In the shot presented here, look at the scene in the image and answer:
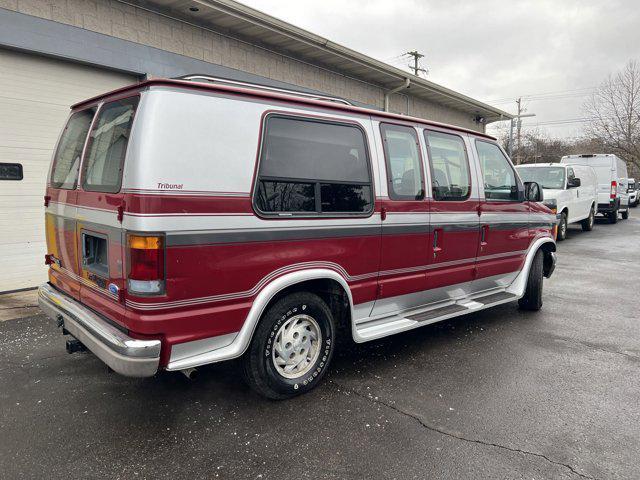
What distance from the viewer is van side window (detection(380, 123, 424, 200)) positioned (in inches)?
151

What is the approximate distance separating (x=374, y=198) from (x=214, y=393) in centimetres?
200

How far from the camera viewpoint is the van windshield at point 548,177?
11.6 metres

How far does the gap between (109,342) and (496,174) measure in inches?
166

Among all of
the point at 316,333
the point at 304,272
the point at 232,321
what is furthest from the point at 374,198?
the point at 232,321

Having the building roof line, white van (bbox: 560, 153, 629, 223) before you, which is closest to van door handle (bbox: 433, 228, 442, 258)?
the building roof line

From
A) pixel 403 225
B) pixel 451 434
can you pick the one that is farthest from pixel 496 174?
pixel 451 434

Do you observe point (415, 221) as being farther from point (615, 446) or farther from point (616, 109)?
point (616, 109)

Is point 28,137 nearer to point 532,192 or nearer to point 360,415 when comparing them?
point 360,415

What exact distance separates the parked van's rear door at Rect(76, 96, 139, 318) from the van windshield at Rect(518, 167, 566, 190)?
11.0 meters

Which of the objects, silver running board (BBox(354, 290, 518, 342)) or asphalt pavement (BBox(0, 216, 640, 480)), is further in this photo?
silver running board (BBox(354, 290, 518, 342))

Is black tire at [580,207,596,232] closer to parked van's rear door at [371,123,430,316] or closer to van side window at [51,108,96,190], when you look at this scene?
parked van's rear door at [371,123,430,316]

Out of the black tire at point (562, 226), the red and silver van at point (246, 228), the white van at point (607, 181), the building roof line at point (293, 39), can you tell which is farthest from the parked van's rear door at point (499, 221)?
the white van at point (607, 181)

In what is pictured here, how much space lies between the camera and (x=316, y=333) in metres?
3.47

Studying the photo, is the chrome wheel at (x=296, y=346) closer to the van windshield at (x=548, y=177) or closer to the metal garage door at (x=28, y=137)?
the metal garage door at (x=28, y=137)
